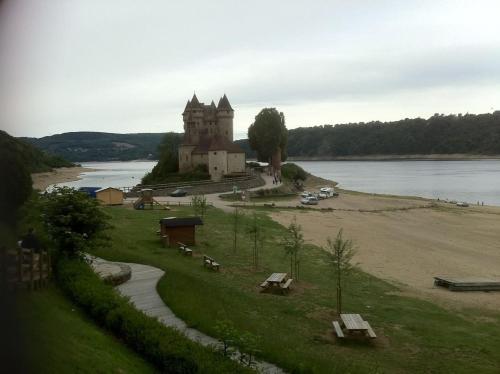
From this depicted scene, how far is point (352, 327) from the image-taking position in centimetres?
1347

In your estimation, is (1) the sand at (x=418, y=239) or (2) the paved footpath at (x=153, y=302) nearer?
(2) the paved footpath at (x=153, y=302)

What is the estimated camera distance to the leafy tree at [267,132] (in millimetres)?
76562

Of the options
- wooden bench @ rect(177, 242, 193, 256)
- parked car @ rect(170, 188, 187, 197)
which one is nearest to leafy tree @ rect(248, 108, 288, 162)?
parked car @ rect(170, 188, 187, 197)

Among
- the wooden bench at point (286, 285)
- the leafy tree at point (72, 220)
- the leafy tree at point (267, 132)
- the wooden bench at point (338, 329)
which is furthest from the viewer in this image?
the leafy tree at point (267, 132)

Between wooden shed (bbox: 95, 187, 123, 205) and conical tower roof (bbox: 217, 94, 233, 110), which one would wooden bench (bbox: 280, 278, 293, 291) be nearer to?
wooden shed (bbox: 95, 187, 123, 205)

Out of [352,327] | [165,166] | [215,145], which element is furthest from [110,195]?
[165,166]

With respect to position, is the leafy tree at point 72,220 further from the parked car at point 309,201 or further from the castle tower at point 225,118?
the castle tower at point 225,118

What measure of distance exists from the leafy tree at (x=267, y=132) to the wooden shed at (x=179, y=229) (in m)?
52.7

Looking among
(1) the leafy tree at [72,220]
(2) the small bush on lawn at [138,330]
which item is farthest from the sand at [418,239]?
(2) the small bush on lawn at [138,330]

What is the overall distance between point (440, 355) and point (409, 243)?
22360 millimetres

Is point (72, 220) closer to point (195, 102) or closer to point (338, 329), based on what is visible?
point (338, 329)

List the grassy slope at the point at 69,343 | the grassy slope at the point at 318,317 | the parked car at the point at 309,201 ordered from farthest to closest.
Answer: the parked car at the point at 309,201 → the grassy slope at the point at 318,317 → the grassy slope at the point at 69,343

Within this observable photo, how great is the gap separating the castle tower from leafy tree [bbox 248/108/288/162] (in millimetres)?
5678

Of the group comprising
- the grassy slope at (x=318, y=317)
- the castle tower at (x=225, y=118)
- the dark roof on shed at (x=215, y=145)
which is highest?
the castle tower at (x=225, y=118)
